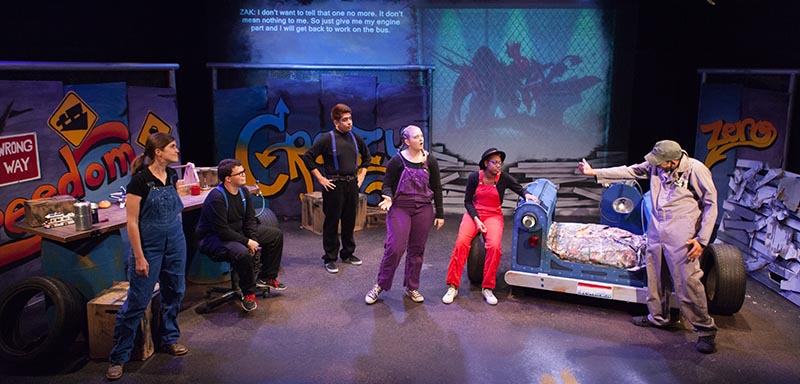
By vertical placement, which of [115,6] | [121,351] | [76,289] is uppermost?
[115,6]

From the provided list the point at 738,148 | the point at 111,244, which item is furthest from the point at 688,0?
the point at 111,244

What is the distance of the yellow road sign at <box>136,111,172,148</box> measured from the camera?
316 inches

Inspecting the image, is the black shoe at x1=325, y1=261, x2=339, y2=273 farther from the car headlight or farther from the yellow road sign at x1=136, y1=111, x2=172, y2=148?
the yellow road sign at x1=136, y1=111, x2=172, y2=148

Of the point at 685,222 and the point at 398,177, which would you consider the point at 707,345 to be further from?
the point at 398,177

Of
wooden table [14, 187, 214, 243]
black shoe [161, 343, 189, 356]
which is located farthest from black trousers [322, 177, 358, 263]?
black shoe [161, 343, 189, 356]

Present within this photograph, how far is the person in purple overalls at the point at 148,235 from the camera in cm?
488

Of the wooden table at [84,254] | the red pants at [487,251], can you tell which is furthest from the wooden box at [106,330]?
the red pants at [487,251]

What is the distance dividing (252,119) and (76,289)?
4.96 meters

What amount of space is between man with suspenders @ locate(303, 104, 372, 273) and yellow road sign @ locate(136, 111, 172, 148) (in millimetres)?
2104

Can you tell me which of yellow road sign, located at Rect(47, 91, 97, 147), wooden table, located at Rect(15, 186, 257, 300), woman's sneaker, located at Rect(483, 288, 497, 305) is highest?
yellow road sign, located at Rect(47, 91, 97, 147)

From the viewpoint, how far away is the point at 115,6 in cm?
768

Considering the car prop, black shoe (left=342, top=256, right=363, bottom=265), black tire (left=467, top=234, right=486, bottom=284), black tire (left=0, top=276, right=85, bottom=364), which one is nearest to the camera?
black tire (left=0, top=276, right=85, bottom=364)

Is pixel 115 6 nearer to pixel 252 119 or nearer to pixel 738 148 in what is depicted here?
pixel 252 119

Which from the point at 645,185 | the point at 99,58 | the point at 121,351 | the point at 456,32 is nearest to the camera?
the point at 121,351
